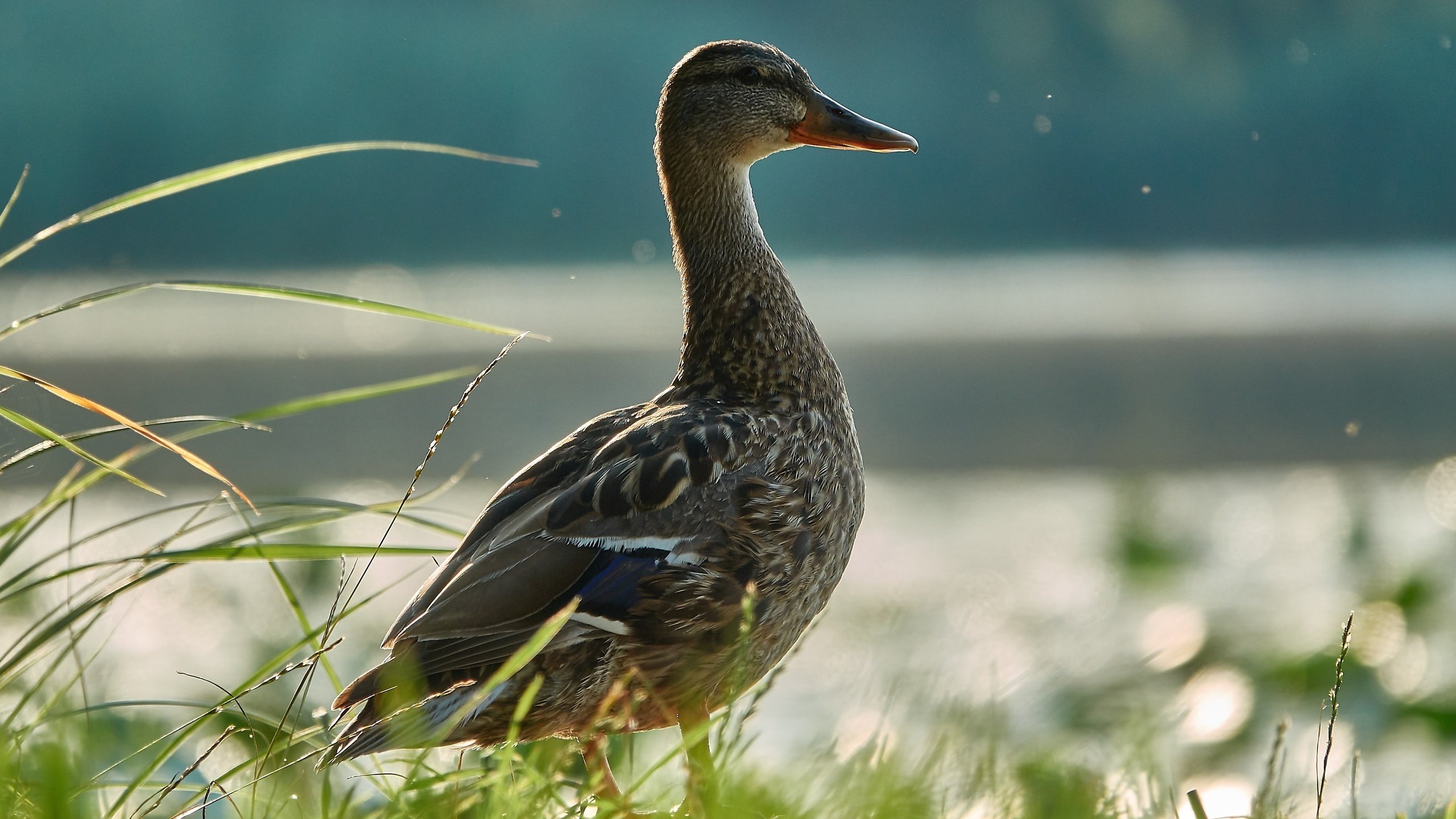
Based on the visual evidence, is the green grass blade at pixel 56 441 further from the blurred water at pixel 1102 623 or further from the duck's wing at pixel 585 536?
the blurred water at pixel 1102 623

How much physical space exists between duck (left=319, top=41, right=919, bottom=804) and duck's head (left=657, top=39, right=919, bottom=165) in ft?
0.18

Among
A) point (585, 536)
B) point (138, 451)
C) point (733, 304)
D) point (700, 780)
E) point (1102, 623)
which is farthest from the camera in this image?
point (1102, 623)

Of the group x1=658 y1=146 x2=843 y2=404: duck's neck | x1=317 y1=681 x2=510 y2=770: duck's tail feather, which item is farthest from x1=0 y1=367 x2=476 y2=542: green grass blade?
Answer: x1=658 y1=146 x2=843 y2=404: duck's neck

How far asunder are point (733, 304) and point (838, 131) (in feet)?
1.12

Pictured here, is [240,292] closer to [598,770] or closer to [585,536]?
[585,536]

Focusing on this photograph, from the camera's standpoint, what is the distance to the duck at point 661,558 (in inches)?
62.5

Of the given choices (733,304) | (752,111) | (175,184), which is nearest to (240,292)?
(175,184)

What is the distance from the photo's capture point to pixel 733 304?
215 cm

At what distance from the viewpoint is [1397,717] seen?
9.62 feet

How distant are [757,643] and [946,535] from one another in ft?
9.29

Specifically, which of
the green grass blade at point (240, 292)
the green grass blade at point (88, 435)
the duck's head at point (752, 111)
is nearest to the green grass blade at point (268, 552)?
the green grass blade at point (88, 435)

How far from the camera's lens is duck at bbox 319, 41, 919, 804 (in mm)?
1587

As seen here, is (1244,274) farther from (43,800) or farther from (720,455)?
(43,800)

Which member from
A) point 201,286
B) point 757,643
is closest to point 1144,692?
point 757,643
